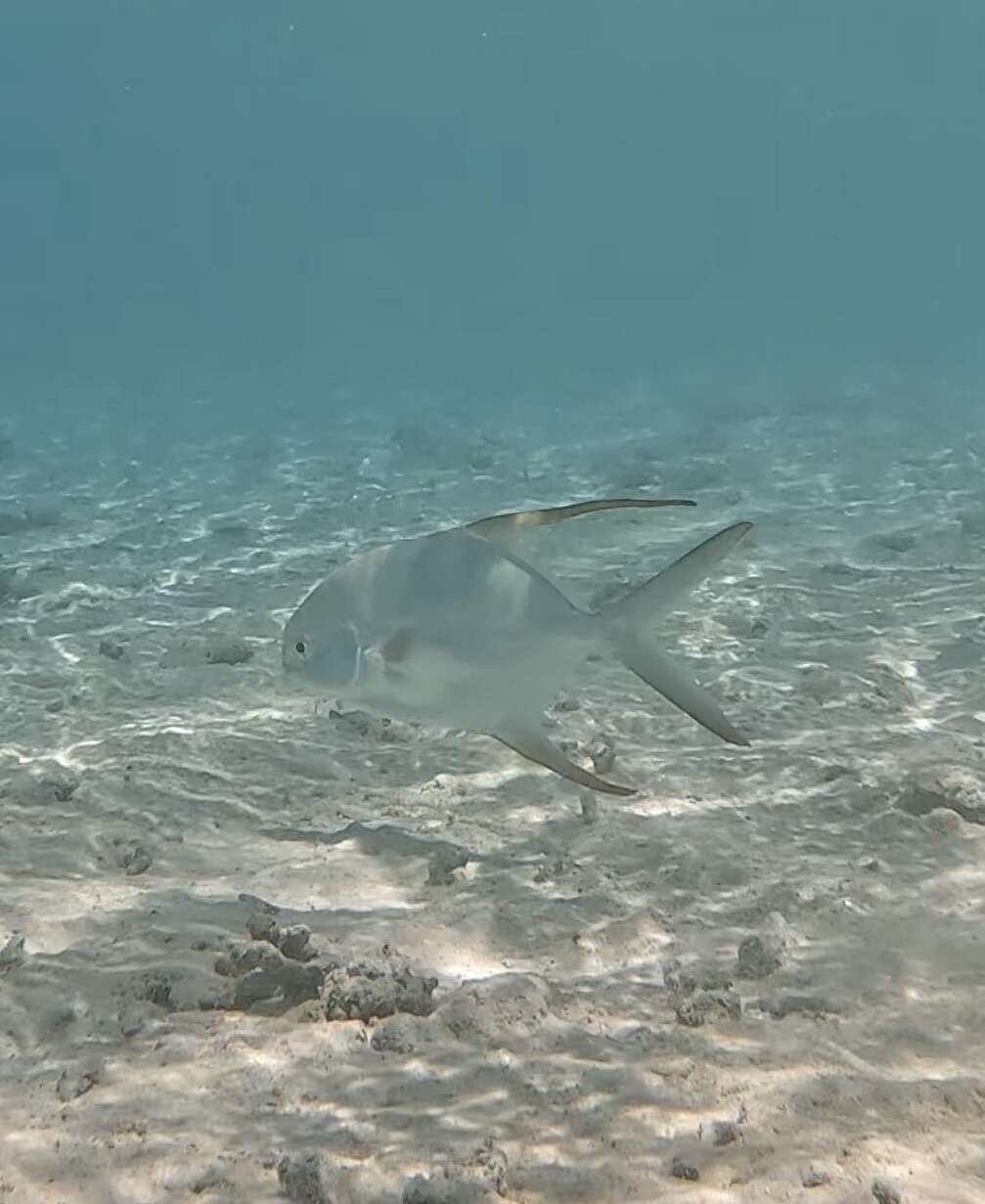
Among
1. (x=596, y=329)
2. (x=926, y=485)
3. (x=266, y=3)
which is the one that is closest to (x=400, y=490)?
(x=926, y=485)

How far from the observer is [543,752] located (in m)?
3.12

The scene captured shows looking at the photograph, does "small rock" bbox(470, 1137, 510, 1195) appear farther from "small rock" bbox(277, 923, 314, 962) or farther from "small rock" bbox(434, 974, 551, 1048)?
"small rock" bbox(277, 923, 314, 962)

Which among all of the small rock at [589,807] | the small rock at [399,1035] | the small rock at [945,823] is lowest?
the small rock at [589,807]

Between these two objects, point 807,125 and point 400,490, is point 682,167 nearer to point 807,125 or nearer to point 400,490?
point 807,125

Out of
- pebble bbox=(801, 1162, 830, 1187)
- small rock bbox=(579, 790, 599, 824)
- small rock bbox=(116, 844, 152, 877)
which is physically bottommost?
small rock bbox=(579, 790, 599, 824)

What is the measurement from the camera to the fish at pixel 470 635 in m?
3.10

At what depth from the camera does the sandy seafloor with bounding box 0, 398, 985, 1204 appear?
2.81 m

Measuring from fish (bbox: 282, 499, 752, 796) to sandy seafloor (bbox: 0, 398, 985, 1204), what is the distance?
34 cm

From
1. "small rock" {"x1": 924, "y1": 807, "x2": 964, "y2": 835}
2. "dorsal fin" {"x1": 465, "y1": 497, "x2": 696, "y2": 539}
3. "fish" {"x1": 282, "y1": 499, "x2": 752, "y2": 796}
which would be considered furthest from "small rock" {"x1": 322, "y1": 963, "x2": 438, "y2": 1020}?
"small rock" {"x1": 924, "y1": 807, "x2": 964, "y2": 835}

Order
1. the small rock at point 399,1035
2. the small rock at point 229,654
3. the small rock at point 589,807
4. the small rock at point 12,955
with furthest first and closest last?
the small rock at point 229,654 → the small rock at point 589,807 → the small rock at point 12,955 → the small rock at point 399,1035

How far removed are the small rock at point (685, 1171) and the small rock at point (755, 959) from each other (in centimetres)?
103

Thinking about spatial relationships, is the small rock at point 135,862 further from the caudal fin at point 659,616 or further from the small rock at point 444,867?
the caudal fin at point 659,616

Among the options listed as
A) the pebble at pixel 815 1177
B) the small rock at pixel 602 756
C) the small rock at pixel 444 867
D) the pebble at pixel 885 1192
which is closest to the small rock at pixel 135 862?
the small rock at pixel 444 867

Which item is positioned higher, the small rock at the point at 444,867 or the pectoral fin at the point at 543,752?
the pectoral fin at the point at 543,752
